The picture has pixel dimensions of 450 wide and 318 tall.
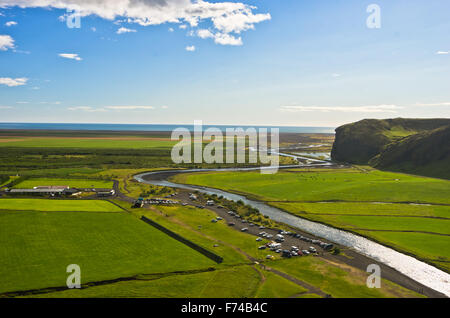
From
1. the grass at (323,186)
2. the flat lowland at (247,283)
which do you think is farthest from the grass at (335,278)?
the grass at (323,186)

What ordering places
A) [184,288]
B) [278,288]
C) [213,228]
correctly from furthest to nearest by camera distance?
1. [213,228]
2. [278,288]
3. [184,288]

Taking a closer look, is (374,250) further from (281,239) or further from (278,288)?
(278,288)

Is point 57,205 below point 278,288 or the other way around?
the other way around

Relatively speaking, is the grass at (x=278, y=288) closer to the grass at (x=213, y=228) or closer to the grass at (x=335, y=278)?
the grass at (x=335, y=278)

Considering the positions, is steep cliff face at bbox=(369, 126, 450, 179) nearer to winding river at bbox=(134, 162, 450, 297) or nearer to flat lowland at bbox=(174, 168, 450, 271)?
flat lowland at bbox=(174, 168, 450, 271)

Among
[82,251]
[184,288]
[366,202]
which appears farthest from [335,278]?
[366,202]
